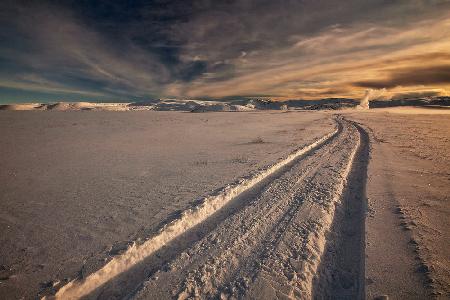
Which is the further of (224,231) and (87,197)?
(87,197)

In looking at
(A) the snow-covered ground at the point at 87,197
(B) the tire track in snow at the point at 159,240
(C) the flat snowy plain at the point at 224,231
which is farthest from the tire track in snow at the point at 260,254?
(A) the snow-covered ground at the point at 87,197

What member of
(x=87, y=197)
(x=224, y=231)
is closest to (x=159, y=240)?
(x=224, y=231)

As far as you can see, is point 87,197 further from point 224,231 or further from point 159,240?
A: point 224,231

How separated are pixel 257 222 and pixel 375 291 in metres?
1.86

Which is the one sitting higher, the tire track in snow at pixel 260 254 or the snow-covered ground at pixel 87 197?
the snow-covered ground at pixel 87 197

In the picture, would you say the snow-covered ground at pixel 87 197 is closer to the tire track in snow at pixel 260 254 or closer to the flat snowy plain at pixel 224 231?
the flat snowy plain at pixel 224 231

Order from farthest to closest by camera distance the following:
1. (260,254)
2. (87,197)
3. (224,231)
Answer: (87,197), (224,231), (260,254)

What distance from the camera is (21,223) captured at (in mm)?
4066

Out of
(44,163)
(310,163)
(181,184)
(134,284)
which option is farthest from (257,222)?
(44,163)

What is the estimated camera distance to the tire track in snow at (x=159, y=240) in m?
2.76

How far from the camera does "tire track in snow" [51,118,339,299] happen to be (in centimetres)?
276

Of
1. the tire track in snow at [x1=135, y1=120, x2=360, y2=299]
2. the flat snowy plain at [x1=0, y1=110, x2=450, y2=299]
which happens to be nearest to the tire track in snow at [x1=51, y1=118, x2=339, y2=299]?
the flat snowy plain at [x1=0, y1=110, x2=450, y2=299]

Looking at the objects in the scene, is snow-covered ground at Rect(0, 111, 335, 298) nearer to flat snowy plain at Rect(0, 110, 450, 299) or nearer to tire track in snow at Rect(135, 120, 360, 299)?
flat snowy plain at Rect(0, 110, 450, 299)

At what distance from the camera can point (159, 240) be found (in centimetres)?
367
